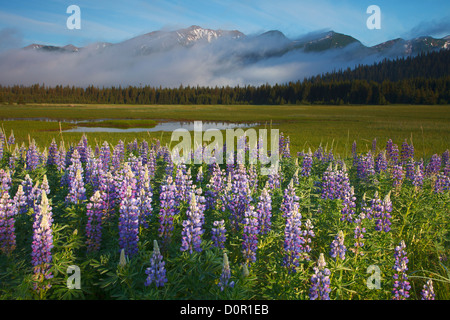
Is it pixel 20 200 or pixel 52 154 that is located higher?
pixel 52 154

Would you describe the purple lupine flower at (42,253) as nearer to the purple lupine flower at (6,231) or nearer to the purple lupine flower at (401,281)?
the purple lupine flower at (6,231)

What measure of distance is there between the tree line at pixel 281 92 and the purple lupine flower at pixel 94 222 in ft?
476

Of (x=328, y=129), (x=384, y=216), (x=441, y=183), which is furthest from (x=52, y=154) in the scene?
(x=328, y=129)

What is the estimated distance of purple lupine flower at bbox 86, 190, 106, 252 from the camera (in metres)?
4.73

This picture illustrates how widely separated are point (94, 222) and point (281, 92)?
17041cm

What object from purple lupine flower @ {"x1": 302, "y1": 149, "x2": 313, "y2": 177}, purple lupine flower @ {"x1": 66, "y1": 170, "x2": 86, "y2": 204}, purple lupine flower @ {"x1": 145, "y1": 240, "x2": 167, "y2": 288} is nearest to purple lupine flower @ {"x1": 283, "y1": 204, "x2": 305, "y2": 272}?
purple lupine flower @ {"x1": 145, "y1": 240, "x2": 167, "y2": 288}

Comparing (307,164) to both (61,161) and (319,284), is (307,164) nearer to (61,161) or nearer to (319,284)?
(319,284)

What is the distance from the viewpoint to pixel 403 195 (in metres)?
7.35

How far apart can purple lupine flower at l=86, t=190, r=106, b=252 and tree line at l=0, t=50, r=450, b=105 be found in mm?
144975

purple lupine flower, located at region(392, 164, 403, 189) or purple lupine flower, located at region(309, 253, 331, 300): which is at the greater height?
purple lupine flower, located at region(392, 164, 403, 189)

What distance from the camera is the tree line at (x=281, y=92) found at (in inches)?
5300

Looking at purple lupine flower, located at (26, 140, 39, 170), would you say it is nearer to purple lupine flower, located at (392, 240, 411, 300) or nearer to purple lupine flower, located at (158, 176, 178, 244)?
purple lupine flower, located at (158, 176, 178, 244)

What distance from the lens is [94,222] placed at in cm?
499
